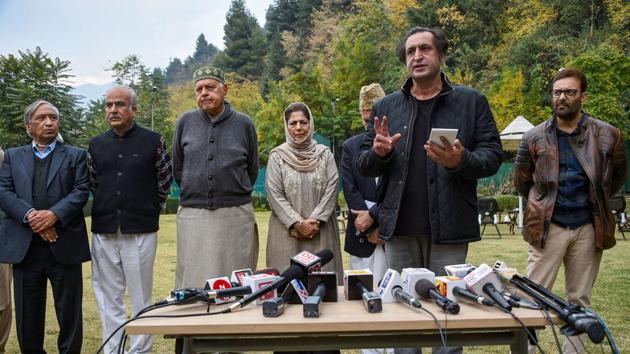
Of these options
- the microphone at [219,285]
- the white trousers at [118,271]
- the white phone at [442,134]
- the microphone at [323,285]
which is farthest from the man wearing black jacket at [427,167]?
the white trousers at [118,271]

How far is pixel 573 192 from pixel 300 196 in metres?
1.89

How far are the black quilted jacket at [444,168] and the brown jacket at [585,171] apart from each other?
110 cm

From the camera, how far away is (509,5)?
37.6 meters

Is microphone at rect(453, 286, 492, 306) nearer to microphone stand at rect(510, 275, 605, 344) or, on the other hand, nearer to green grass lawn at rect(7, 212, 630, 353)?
microphone stand at rect(510, 275, 605, 344)

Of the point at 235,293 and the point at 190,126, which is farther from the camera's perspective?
the point at 190,126

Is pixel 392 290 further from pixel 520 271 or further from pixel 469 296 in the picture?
pixel 520 271

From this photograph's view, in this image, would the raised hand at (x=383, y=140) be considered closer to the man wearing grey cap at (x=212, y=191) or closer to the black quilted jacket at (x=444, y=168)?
the black quilted jacket at (x=444, y=168)

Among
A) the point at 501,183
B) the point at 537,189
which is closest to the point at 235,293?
the point at 537,189

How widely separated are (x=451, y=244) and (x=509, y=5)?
1513 inches

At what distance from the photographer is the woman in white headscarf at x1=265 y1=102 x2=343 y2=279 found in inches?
164

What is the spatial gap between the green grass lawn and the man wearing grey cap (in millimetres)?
1012

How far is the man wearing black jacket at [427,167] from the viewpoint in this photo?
292 cm

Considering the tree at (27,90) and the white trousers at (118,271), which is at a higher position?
the tree at (27,90)

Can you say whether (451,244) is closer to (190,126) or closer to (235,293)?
(235,293)
